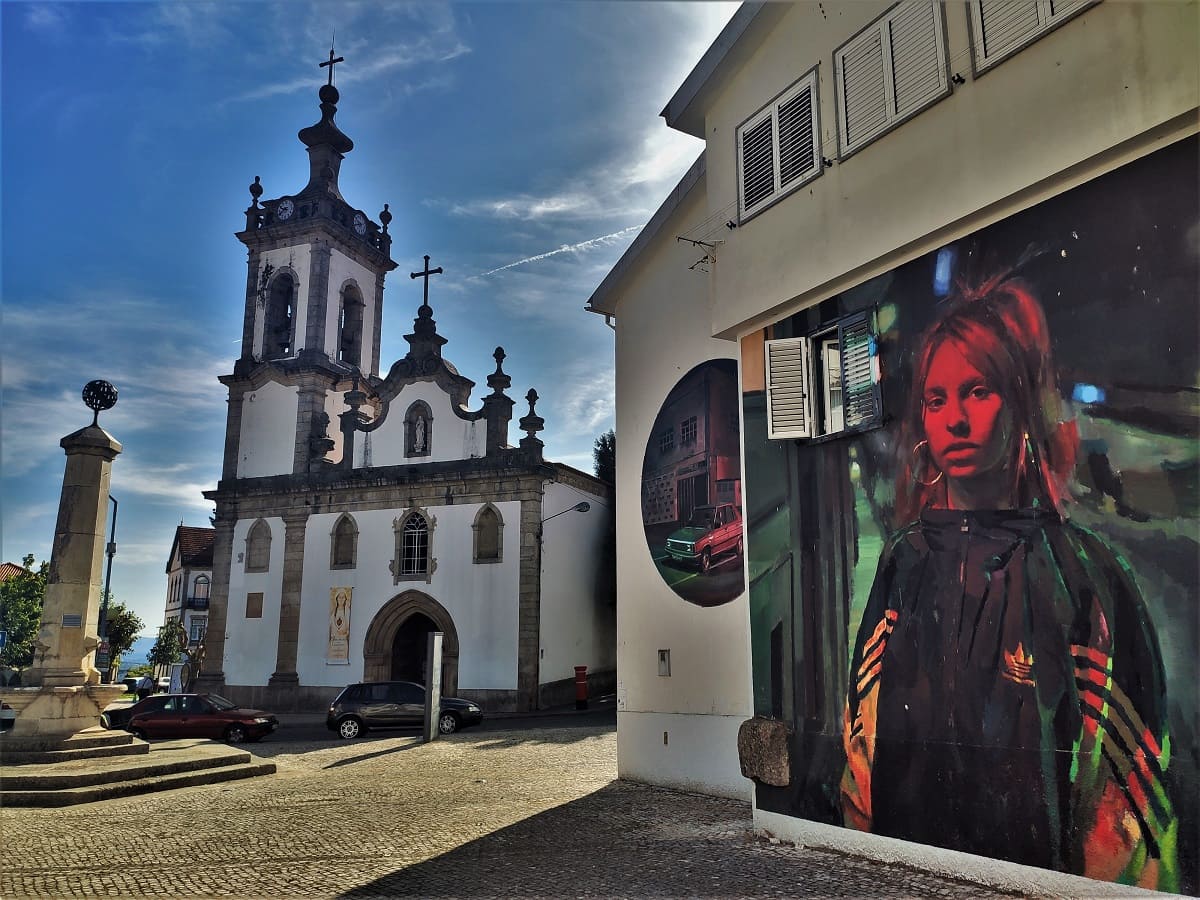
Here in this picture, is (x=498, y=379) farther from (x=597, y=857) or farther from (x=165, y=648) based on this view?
(x=165, y=648)

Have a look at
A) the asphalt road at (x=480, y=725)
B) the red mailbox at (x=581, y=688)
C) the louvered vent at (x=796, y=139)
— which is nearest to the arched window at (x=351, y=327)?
the asphalt road at (x=480, y=725)

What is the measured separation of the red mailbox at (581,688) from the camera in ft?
85.8

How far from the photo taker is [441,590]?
2734 cm

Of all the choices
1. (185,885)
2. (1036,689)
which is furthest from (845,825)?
(185,885)

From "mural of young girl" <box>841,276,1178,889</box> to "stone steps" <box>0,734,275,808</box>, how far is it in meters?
8.78

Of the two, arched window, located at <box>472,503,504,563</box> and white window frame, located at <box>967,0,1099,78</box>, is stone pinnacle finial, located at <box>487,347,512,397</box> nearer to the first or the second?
arched window, located at <box>472,503,504,563</box>

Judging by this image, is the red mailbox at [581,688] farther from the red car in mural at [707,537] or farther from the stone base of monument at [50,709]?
the stone base of monument at [50,709]

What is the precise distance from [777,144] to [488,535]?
20.2 meters

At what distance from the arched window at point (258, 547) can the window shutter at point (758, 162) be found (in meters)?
25.5

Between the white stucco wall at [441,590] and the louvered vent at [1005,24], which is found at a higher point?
the louvered vent at [1005,24]

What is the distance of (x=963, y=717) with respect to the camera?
6.39 metres

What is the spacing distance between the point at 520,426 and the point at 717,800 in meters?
18.0

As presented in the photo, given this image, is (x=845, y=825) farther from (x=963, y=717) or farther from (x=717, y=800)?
(x=717, y=800)

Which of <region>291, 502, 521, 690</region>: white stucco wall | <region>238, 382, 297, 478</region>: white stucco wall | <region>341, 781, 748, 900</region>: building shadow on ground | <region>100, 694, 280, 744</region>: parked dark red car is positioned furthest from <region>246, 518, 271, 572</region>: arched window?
<region>341, 781, 748, 900</region>: building shadow on ground
